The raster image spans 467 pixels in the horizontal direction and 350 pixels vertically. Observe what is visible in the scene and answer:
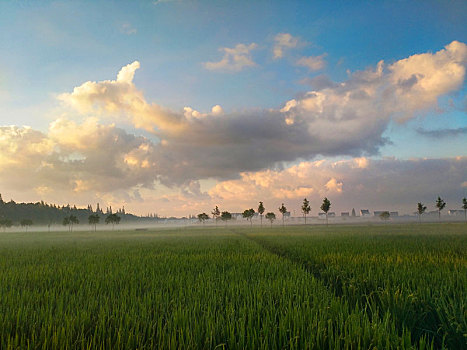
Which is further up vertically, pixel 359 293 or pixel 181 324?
pixel 181 324

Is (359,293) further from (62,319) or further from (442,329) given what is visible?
(62,319)

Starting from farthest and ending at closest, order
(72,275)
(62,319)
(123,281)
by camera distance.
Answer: (72,275) → (123,281) → (62,319)

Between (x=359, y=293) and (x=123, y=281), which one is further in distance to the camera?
(x=123, y=281)

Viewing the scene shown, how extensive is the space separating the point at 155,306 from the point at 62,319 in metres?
1.48

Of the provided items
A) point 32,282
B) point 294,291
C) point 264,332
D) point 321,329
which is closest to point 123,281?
point 32,282

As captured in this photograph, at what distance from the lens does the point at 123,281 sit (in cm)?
741

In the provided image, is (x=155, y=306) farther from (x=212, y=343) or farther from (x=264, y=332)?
(x=264, y=332)

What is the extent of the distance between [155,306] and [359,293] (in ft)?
16.1

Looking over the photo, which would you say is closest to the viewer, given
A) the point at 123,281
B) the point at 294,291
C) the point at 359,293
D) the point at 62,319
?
the point at 62,319

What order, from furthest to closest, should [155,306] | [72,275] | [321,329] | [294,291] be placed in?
1. [72,275]
2. [294,291]
3. [155,306]
4. [321,329]

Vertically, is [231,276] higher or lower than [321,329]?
lower

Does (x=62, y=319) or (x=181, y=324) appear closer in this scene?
(x=181, y=324)

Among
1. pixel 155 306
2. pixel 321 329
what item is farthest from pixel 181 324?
pixel 321 329

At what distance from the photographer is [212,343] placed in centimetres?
343
